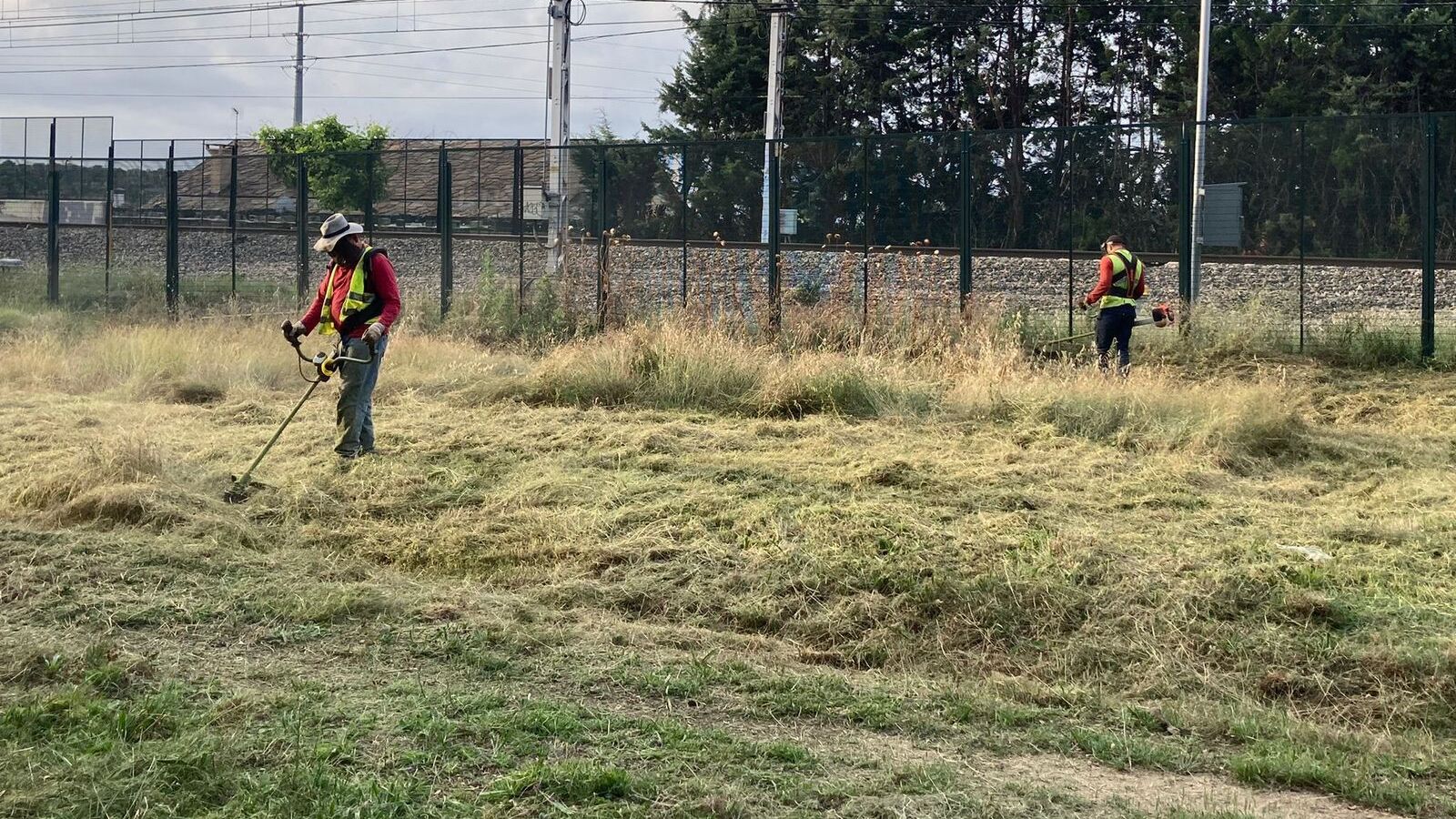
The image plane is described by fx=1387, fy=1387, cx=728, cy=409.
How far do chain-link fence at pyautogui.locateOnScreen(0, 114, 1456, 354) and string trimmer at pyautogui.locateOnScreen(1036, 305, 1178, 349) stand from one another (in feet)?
2.43

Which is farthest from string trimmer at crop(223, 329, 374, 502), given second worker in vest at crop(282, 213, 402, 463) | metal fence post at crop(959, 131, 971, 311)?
metal fence post at crop(959, 131, 971, 311)

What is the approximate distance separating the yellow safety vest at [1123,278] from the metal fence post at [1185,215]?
2.69 m

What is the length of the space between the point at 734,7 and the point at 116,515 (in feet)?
123

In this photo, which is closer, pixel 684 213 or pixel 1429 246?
pixel 1429 246

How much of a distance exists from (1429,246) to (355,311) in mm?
12203

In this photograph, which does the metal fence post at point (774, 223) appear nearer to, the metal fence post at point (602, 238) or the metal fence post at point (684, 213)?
the metal fence post at point (684, 213)

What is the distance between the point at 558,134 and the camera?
21547mm

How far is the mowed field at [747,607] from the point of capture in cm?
441

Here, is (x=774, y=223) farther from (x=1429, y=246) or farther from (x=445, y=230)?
(x=1429, y=246)

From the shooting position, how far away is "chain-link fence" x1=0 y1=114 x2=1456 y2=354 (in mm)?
16469

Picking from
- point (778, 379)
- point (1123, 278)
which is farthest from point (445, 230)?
point (1123, 278)

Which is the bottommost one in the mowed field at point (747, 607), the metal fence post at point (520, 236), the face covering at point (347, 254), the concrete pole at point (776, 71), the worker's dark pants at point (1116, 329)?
the mowed field at point (747, 607)

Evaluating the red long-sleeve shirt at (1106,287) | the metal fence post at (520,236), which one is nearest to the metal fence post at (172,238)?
the metal fence post at (520,236)

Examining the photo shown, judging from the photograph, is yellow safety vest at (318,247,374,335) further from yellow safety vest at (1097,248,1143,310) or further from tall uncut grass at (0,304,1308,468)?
yellow safety vest at (1097,248,1143,310)
